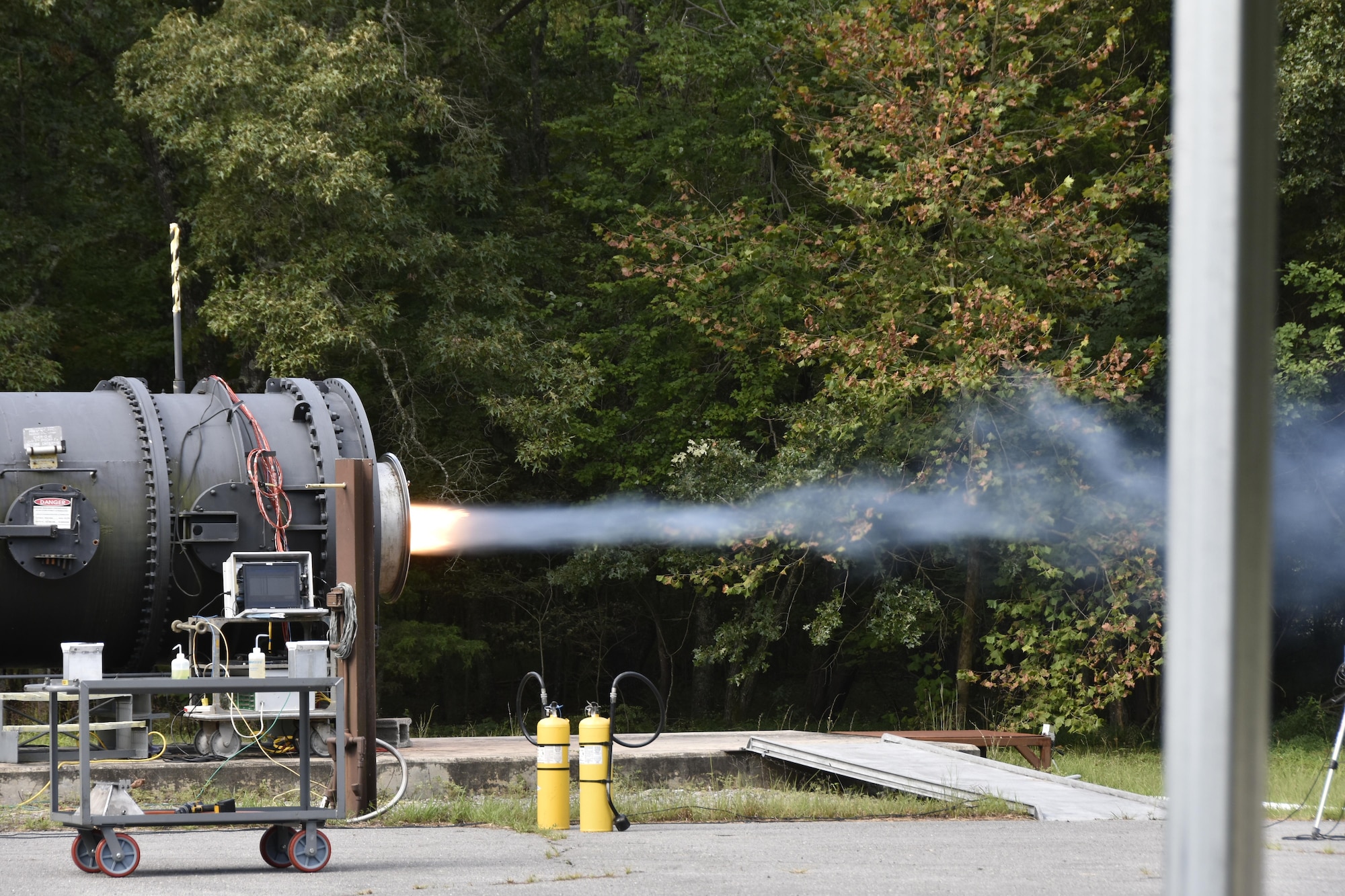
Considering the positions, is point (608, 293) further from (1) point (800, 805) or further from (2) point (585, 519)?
(1) point (800, 805)

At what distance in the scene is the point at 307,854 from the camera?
7160mm

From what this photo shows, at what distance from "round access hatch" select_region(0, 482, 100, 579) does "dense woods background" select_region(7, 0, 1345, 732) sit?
21.4 ft

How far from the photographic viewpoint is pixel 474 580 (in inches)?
893

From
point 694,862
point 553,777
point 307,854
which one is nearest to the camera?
point 307,854

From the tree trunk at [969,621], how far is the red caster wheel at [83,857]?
41.9ft

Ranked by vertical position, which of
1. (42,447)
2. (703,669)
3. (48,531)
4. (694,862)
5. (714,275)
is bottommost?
(703,669)

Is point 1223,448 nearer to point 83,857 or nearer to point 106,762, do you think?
point 83,857

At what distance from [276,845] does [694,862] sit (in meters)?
2.02

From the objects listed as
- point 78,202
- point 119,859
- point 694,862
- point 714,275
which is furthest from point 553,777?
point 78,202

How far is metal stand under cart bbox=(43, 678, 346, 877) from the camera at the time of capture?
683 centimetres

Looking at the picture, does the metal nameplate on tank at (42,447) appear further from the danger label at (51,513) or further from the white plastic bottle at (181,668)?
the white plastic bottle at (181,668)

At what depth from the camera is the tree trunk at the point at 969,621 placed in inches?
726

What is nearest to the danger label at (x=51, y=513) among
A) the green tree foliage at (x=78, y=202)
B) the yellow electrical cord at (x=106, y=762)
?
the yellow electrical cord at (x=106, y=762)

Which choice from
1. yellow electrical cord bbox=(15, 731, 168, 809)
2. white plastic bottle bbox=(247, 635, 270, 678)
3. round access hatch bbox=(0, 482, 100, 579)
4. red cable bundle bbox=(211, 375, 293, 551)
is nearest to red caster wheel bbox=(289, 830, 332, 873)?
white plastic bottle bbox=(247, 635, 270, 678)
